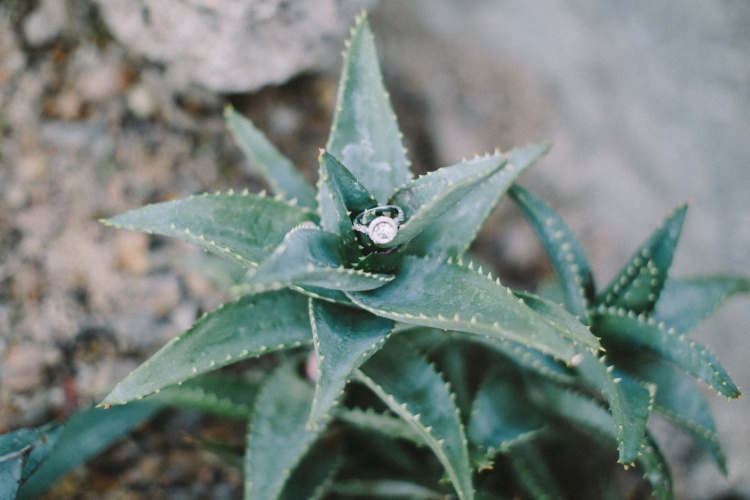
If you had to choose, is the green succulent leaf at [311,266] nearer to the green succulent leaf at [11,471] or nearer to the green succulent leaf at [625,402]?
the green succulent leaf at [625,402]

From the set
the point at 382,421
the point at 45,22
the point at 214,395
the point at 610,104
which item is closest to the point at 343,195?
the point at 382,421

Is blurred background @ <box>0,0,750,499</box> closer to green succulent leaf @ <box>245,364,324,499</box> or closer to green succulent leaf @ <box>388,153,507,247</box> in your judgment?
green succulent leaf @ <box>245,364,324,499</box>

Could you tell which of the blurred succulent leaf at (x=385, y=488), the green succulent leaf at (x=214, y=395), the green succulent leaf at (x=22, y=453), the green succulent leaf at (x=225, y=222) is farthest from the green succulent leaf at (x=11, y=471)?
the blurred succulent leaf at (x=385, y=488)

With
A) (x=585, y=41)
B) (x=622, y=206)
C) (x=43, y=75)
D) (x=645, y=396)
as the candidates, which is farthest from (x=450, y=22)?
(x=645, y=396)

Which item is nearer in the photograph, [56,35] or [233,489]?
[233,489]

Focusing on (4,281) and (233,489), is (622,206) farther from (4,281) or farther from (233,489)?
(4,281)

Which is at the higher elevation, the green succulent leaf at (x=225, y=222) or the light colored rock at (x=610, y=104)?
the light colored rock at (x=610, y=104)
